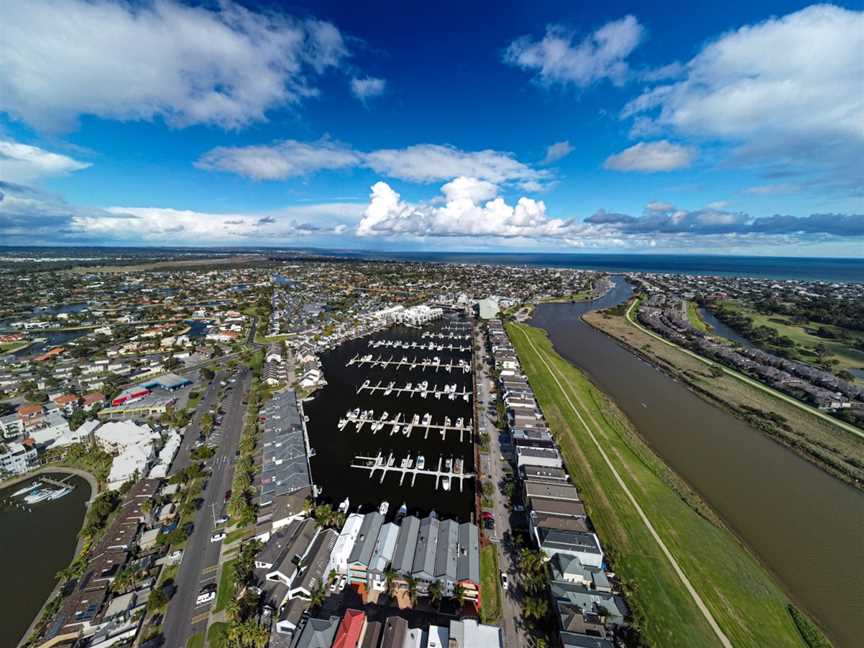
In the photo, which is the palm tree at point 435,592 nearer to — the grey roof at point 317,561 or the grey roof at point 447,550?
the grey roof at point 447,550

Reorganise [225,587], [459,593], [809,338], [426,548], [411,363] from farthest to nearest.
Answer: [809,338] → [411,363] → [426,548] → [225,587] → [459,593]

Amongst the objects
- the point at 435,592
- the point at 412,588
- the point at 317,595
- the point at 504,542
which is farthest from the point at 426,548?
the point at 317,595

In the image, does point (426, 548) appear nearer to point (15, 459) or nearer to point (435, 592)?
point (435, 592)

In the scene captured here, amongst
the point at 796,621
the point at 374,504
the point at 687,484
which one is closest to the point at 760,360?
the point at 687,484

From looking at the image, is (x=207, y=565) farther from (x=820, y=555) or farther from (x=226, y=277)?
(x=226, y=277)

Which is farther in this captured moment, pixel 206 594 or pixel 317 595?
pixel 206 594

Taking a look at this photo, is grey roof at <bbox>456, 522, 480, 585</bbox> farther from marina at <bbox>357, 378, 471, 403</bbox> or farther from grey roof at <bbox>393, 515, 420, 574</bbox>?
marina at <bbox>357, 378, 471, 403</bbox>

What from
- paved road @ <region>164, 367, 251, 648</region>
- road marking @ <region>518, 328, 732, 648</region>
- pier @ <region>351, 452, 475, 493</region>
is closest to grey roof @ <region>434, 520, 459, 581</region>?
pier @ <region>351, 452, 475, 493</region>
